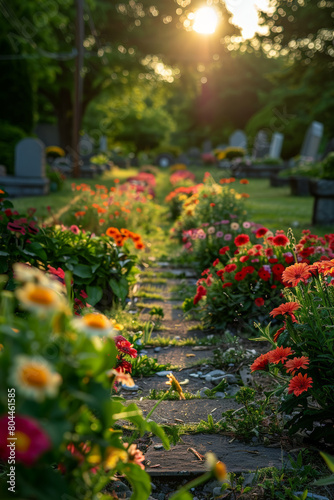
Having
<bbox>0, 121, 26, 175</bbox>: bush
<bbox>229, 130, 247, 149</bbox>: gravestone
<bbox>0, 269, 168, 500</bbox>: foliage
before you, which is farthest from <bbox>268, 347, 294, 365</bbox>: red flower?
<bbox>229, 130, 247, 149</bbox>: gravestone

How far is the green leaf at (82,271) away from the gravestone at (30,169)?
9.09 meters

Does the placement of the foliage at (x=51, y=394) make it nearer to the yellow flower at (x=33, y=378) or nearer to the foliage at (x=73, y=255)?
the yellow flower at (x=33, y=378)

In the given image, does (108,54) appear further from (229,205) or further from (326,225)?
(229,205)

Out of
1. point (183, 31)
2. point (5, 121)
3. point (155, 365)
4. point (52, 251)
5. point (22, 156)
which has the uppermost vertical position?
point (183, 31)

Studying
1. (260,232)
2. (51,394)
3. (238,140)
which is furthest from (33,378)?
(238,140)

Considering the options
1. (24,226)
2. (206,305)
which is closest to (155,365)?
(206,305)

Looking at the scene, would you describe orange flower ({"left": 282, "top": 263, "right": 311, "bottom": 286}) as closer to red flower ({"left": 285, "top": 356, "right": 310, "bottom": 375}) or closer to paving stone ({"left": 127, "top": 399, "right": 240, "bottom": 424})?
red flower ({"left": 285, "top": 356, "right": 310, "bottom": 375})

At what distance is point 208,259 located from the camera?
557cm

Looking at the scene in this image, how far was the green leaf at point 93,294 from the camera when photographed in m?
3.76

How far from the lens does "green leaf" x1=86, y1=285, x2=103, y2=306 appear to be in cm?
376

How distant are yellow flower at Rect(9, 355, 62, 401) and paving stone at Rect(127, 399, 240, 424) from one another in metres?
→ 1.66

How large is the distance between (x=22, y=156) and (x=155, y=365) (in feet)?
34.9

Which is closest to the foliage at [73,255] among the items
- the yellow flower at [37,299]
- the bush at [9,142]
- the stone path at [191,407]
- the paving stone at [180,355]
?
the stone path at [191,407]

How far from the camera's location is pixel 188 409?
2637mm
